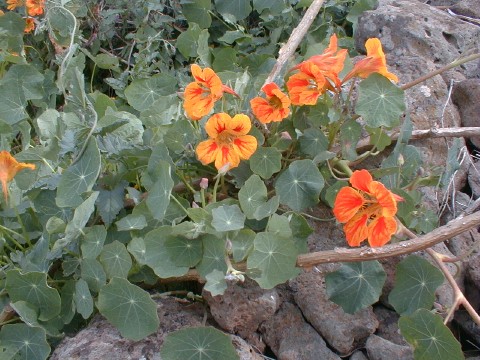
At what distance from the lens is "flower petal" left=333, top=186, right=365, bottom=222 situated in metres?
1.37

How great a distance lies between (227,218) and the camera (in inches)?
54.6

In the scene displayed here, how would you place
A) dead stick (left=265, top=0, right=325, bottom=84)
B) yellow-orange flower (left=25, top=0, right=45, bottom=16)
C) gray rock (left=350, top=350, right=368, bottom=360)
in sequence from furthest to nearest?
yellow-orange flower (left=25, top=0, right=45, bottom=16) → dead stick (left=265, top=0, right=325, bottom=84) → gray rock (left=350, top=350, right=368, bottom=360)

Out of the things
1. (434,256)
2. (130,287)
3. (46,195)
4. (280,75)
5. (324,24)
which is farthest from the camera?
(324,24)

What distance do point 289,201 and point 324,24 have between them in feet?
3.65

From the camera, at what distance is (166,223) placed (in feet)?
5.00

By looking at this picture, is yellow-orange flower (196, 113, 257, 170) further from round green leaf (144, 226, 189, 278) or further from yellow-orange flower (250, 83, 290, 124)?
round green leaf (144, 226, 189, 278)

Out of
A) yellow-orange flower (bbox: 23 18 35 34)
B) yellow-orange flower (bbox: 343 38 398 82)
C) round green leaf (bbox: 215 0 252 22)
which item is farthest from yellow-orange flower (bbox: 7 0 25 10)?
yellow-orange flower (bbox: 343 38 398 82)

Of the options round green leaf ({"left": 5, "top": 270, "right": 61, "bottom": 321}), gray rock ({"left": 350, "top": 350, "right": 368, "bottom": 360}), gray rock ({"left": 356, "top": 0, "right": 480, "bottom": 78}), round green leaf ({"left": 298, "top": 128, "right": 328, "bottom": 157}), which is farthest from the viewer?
gray rock ({"left": 356, "top": 0, "right": 480, "bottom": 78})

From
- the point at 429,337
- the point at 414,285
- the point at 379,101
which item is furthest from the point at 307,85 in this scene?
the point at 429,337

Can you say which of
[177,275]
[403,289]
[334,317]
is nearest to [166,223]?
[177,275]

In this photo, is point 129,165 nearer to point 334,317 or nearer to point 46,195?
point 46,195

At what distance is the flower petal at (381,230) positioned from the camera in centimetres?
133

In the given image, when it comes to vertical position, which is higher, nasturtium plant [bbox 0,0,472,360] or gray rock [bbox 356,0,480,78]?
gray rock [bbox 356,0,480,78]

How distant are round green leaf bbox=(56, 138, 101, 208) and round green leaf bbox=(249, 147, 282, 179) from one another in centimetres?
38
